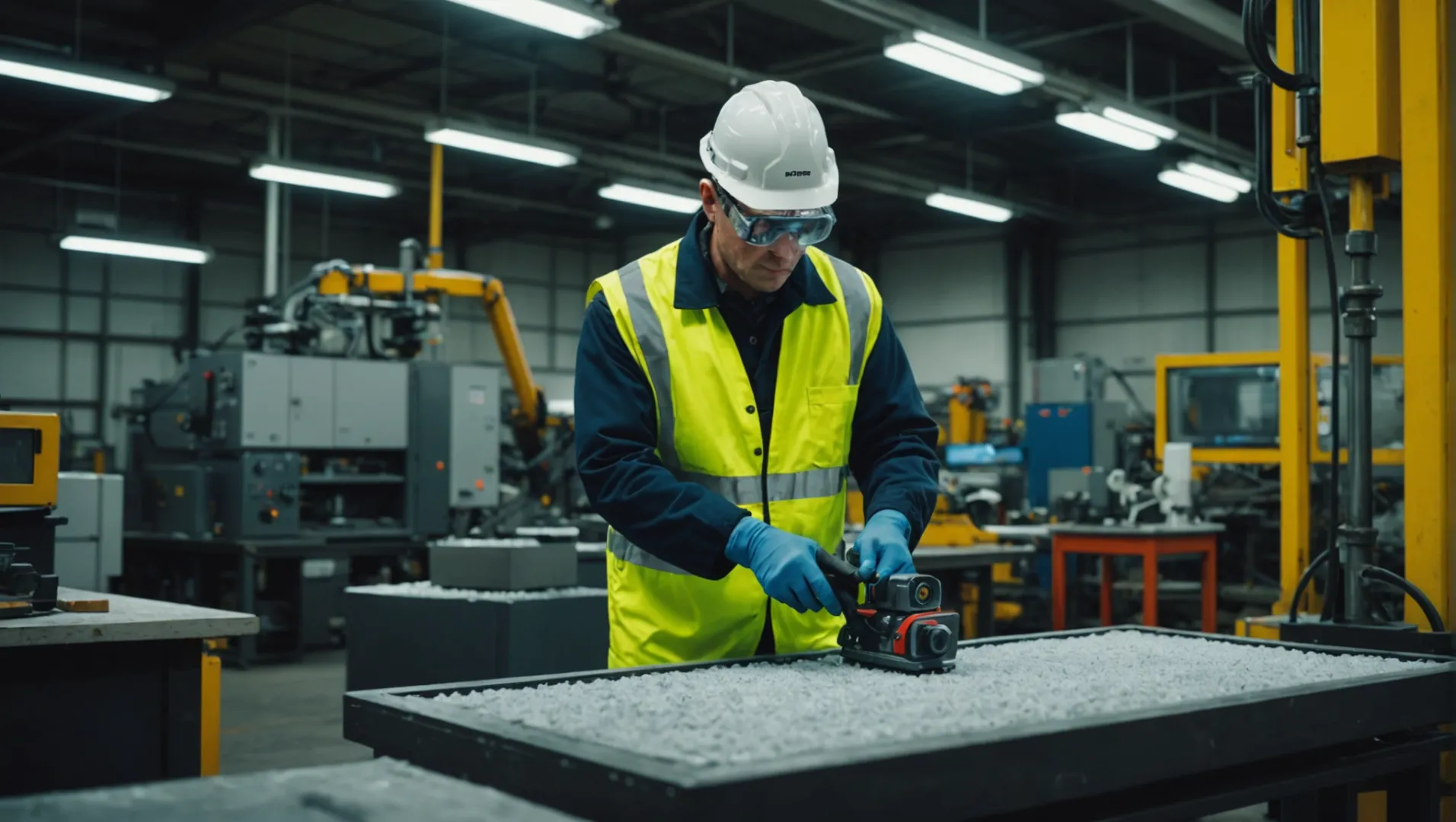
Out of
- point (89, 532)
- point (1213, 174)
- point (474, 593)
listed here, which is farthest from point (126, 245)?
point (1213, 174)

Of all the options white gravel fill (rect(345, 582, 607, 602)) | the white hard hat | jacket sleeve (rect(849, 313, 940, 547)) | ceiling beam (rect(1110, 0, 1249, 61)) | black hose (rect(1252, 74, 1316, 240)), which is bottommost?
white gravel fill (rect(345, 582, 607, 602))

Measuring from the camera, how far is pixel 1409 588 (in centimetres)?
269

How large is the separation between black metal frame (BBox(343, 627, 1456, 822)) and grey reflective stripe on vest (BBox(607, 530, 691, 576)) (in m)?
0.27

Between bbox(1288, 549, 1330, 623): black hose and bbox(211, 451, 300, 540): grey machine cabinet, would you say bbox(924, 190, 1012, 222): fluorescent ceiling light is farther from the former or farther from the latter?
bbox(1288, 549, 1330, 623): black hose

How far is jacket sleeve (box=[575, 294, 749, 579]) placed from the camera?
1963 millimetres

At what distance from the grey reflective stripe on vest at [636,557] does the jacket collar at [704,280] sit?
0.41 meters

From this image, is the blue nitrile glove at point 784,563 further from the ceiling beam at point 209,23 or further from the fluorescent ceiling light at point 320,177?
the fluorescent ceiling light at point 320,177

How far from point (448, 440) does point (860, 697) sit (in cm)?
739

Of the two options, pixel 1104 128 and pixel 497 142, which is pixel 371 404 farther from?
pixel 1104 128

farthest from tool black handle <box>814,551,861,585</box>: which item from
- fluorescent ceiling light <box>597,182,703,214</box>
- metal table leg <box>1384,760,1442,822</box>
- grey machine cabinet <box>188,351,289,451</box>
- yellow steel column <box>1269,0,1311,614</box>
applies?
fluorescent ceiling light <box>597,182,703,214</box>

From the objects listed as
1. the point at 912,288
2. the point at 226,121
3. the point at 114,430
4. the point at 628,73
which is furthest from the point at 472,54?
the point at 912,288

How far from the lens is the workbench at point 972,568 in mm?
6551

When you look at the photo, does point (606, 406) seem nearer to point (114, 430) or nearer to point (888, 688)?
point (888, 688)

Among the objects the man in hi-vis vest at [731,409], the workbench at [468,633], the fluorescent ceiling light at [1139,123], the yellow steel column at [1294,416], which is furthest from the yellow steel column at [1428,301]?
the fluorescent ceiling light at [1139,123]
